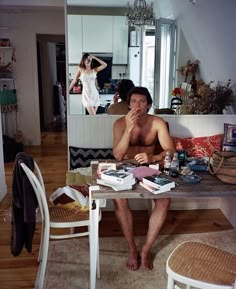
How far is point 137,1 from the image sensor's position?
124 inches

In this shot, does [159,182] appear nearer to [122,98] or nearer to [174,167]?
[174,167]

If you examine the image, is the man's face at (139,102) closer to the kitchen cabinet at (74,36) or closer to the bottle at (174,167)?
the bottle at (174,167)

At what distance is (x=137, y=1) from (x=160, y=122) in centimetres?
141

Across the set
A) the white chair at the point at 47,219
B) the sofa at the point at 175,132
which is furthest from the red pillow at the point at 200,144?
the white chair at the point at 47,219

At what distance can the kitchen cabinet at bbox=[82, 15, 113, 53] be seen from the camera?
10.2 feet

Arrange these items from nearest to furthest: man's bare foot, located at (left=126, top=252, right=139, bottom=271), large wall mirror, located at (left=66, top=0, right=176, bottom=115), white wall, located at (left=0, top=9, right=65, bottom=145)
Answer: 1. man's bare foot, located at (left=126, top=252, right=139, bottom=271)
2. large wall mirror, located at (left=66, top=0, right=176, bottom=115)
3. white wall, located at (left=0, top=9, right=65, bottom=145)

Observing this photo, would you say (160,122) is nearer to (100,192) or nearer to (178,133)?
(178,133)

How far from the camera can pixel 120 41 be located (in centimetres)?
326

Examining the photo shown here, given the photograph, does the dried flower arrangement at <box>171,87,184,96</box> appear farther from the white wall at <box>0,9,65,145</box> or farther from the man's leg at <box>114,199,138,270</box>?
the white wall at <box>0,9,65,145</box>

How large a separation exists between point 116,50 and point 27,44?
8.90ft

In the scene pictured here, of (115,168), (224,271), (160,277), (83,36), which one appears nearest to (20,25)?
(83,36)

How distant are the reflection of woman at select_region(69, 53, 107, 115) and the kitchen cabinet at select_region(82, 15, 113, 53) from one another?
10 cm

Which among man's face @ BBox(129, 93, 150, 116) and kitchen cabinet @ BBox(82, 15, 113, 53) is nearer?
man's face @ BBox(129, 93, 150, 116)

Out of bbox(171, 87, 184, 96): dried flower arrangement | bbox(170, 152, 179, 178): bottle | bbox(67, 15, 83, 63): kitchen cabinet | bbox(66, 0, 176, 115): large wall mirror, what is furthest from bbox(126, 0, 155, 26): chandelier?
bbox(170, 152, 179, 178): bottle
